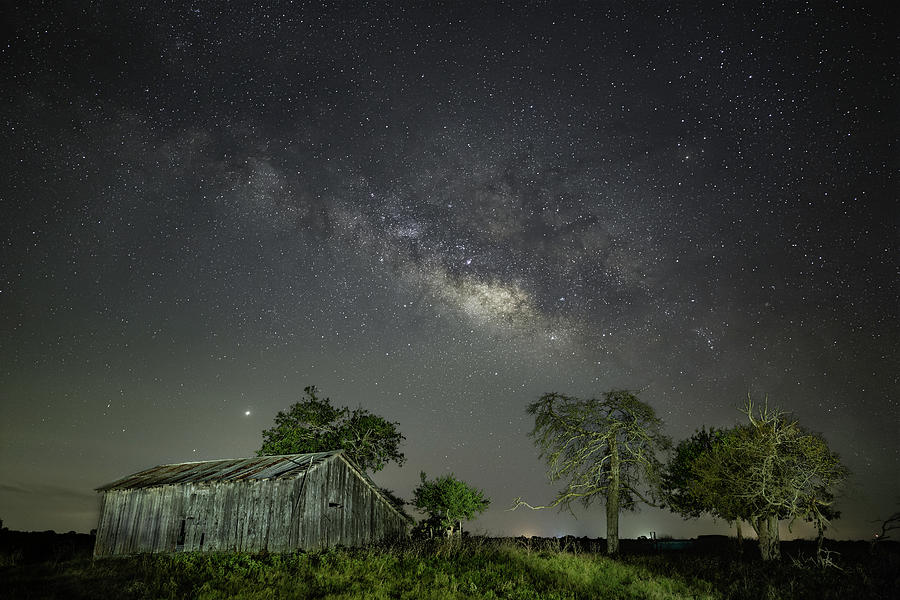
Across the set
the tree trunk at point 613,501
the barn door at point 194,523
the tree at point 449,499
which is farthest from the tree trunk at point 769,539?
the barn door at point 194,523

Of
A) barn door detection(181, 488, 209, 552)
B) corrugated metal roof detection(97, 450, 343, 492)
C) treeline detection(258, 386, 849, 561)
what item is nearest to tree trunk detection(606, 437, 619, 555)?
treeline detection(258, 386, 849, 561)

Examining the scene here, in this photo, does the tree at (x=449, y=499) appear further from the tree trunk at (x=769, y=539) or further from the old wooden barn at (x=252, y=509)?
the tree trunk at (x=769, y=539)

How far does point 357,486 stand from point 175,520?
29.3ft

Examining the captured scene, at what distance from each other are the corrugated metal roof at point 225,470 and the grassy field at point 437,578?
528 centimetres

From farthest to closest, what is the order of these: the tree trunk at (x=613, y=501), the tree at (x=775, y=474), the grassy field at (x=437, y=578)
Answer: the tree trunk at (x=613, y=501)
the tree at (x=775, y=474)
the grassy field at (x=437, y=578)

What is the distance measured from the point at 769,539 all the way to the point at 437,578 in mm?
18554

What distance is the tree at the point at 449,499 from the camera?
33969 mm

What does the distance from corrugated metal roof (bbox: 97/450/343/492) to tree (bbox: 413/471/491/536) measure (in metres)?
8.84

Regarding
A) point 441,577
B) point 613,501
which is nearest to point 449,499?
point 613,501

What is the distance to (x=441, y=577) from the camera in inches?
661

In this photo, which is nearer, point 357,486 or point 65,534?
point 357,486

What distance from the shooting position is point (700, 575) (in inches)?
838

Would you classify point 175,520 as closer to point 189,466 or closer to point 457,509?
point 189,466

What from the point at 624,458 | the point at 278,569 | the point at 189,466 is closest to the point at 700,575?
the point at 624,458
